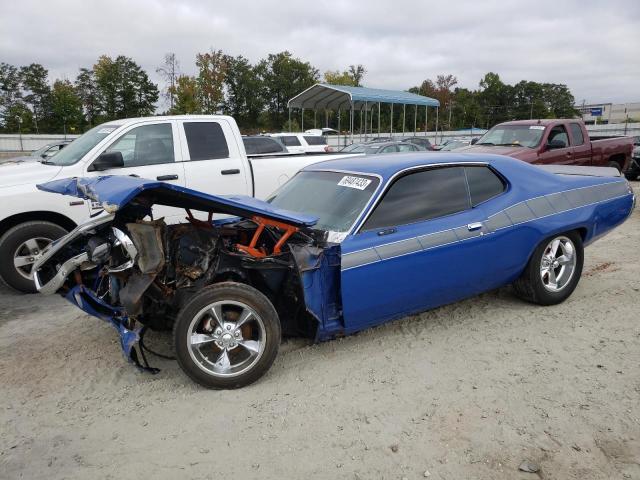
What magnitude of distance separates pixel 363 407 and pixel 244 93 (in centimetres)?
6537

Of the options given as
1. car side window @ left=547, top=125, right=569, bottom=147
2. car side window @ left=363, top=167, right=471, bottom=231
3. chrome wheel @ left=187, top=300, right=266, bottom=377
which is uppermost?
car side window @ left=547, top=125, right=569, bottom=147

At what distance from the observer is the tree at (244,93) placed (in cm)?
6362

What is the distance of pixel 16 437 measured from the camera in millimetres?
2922

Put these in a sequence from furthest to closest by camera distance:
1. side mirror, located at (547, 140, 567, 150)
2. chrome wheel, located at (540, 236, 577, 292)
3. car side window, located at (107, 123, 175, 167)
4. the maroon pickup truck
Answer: side mirror, located at (547, 140, 567, 150)
the maroon pickup truck
car side window, located at (107, 123, 175, 167)
chrome wheel, located at (540, 236, 577, 292)

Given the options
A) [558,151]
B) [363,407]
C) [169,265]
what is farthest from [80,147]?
[558,151]

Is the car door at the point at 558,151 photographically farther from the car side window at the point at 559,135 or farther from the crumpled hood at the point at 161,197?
the crumpled hood at the point at 161,197

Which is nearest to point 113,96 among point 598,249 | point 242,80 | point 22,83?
point 22,83

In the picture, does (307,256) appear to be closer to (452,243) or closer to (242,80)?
(452,243)

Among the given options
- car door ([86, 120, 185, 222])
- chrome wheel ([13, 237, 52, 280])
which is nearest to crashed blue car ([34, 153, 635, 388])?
car door ([86, 120, 185, 222])

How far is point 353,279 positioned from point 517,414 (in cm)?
135

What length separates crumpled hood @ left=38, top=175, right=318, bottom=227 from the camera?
3059mm

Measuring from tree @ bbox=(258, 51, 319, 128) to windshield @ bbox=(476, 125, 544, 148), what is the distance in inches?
2338

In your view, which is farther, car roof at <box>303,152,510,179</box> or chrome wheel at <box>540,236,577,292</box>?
chrome wheel at <box>540,236,577,292</box>

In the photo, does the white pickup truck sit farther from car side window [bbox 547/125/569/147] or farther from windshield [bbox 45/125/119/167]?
car side window [bbox 547/125/569/147]
